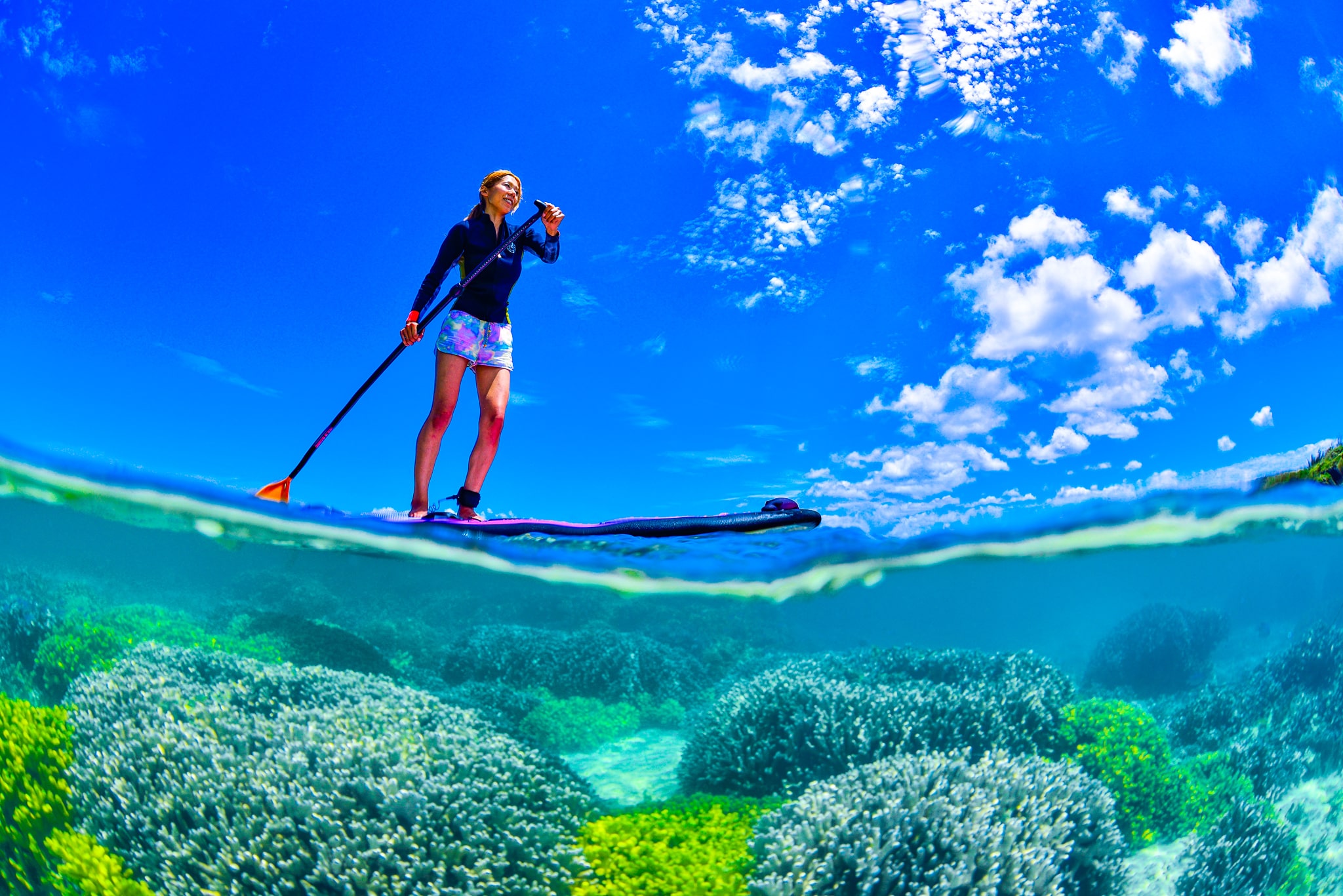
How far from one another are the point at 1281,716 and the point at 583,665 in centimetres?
583

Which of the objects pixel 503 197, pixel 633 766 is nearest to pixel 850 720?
pixel 633 766

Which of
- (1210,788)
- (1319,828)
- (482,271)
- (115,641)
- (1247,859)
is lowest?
(1319,828)

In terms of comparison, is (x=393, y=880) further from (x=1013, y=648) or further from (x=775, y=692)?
(x=1013, y=648)

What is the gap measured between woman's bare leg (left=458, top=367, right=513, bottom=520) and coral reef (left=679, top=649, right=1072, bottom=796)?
8.46 ft

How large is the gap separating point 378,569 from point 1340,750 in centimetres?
827

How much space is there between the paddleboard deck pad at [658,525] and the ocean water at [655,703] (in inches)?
5.1

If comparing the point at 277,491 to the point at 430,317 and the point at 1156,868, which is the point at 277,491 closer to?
the point at 430,317

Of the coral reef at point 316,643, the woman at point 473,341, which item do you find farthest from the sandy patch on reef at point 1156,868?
the woman at point 473,341

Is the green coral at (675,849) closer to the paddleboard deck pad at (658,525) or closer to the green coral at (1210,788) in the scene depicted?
the paddleboard deck pad at (658,525)

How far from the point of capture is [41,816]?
3.28m

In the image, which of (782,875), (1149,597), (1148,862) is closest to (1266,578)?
(1149,597)

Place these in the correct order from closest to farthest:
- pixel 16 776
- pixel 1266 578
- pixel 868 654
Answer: pixel 16 776, pixel 868 654, pixel 1266 578

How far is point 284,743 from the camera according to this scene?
2924mm

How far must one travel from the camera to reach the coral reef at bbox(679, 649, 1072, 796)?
3129 millimetres
